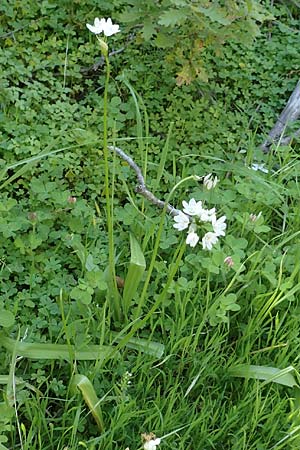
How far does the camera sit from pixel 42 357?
2.02 metres

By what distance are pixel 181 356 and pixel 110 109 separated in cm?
125

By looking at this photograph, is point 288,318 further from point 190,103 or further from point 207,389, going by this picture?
point 190,103

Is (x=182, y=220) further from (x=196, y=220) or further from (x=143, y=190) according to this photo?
(x=143, y=190)

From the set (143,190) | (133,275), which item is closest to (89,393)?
(133,275)

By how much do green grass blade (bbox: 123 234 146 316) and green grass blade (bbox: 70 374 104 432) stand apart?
350 mm

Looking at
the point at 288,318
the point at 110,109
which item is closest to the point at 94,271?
the point at 288,318

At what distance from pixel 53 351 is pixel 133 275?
0.37 meters

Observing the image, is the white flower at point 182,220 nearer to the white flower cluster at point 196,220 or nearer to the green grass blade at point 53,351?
the white flower cluster at point 196,220

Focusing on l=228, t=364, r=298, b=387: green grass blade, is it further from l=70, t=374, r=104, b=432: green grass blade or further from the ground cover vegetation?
l=70, t=374, r=104, b=432: green grass blade

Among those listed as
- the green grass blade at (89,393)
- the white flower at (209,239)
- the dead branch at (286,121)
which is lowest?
the green grass blade at (89,393)

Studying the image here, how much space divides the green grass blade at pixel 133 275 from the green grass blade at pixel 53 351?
0.70ft

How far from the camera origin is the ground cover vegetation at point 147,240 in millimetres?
2023

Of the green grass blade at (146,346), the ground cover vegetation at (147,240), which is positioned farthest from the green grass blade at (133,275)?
the green grass blade at (146,346)

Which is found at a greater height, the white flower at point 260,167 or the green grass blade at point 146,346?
the white flower at point 260,167
